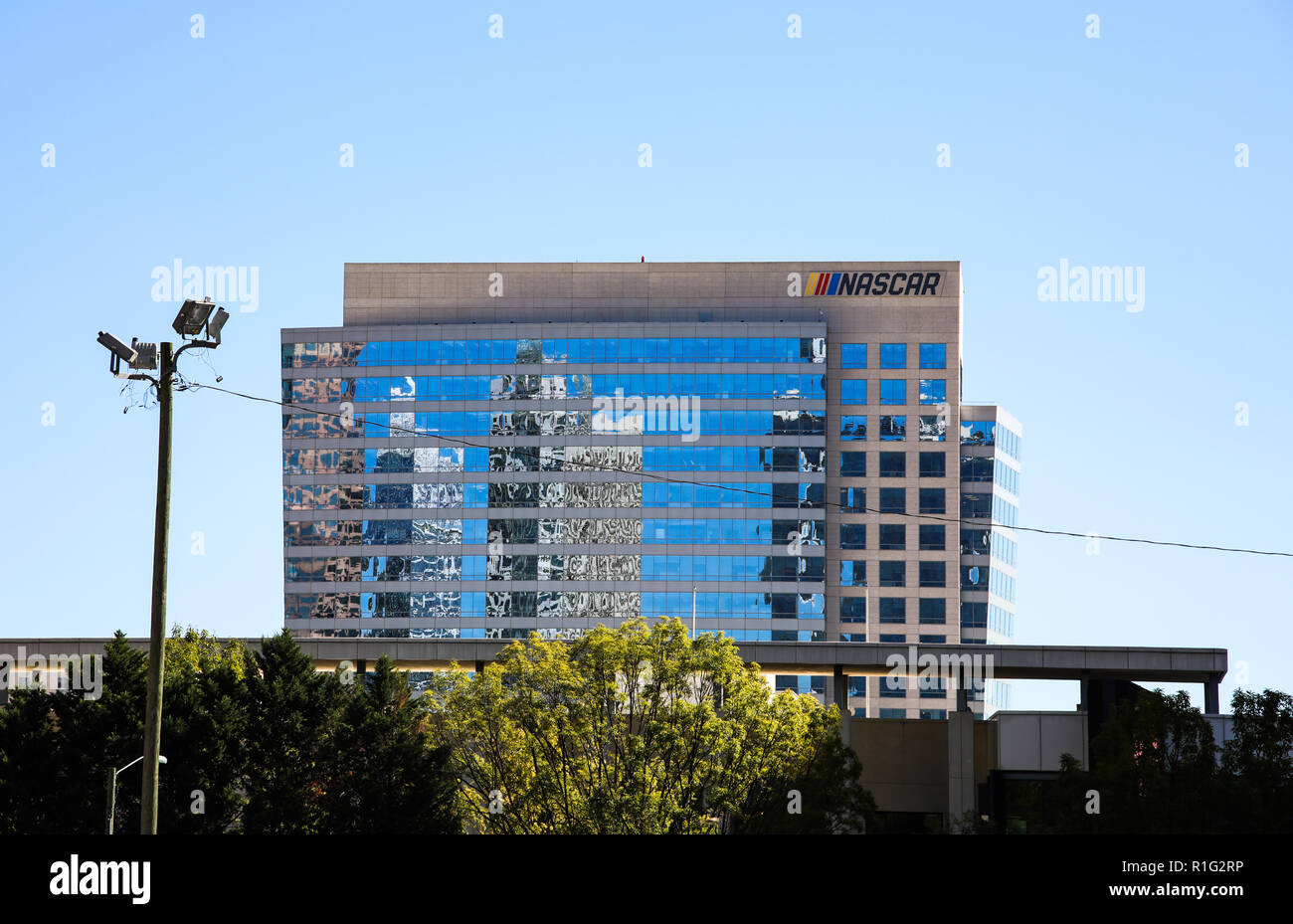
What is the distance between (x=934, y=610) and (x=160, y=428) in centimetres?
14653

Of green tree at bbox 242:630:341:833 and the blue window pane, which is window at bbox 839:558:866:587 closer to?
the blue window pane

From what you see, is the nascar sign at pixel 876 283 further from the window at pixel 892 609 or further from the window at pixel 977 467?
the window at pixel 892 609

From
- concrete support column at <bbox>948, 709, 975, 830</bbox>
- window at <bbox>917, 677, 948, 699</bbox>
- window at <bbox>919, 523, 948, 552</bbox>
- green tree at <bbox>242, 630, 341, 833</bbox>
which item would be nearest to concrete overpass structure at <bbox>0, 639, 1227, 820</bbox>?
concrete support column at <bbox>948, 709, 975, 830</bbox>

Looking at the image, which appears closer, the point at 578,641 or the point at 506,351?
the point at 578,641

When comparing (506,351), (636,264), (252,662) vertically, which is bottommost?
(252,662)

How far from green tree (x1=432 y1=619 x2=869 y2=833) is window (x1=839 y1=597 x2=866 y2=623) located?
119 m

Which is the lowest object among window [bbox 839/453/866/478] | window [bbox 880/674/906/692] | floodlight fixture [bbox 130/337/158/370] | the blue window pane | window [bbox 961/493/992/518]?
window [bbox 880/674/906/692]

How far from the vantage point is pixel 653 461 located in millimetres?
167375

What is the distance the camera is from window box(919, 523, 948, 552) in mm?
173250

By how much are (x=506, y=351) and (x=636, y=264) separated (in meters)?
18.8

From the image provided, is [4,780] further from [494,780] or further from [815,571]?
[815,571]

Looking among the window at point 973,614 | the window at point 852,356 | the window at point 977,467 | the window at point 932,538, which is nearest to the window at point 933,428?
the window at point 977,467
